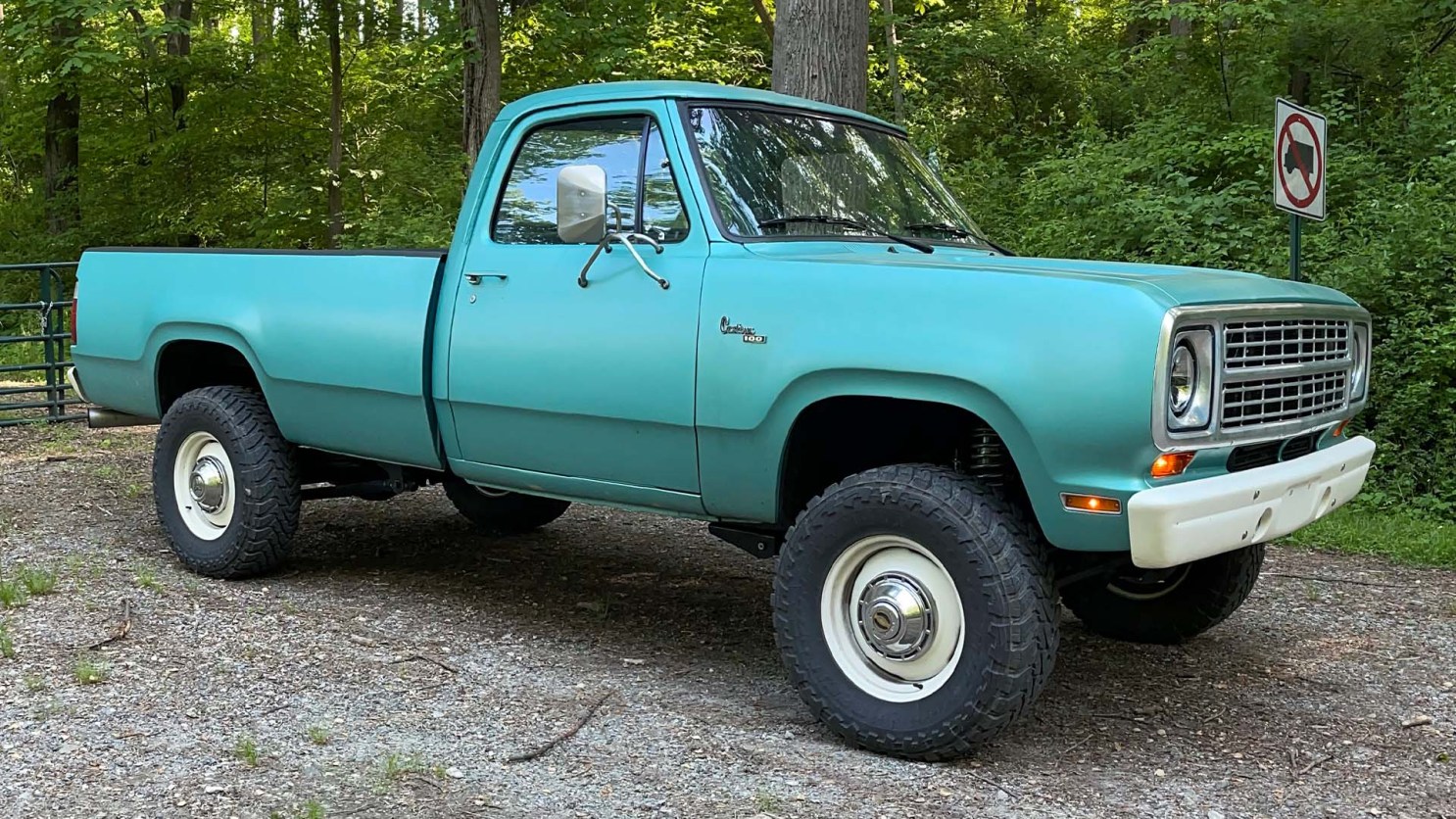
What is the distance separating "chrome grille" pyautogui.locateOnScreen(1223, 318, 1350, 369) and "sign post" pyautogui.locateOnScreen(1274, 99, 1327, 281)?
9.92 feet

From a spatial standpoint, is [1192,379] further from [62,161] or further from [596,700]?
[62,161]

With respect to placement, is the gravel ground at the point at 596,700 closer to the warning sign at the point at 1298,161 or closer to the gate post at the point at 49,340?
the warning sign at the point at 1298,161

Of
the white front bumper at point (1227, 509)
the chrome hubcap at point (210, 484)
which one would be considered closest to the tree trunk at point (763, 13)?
the chrome hubcap at point (210, 484)

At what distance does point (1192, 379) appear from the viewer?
12.0 feet

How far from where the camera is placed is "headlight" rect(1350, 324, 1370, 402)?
14.9 ft

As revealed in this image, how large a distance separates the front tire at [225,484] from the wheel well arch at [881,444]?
2.68 m

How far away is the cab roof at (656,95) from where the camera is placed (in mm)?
4809

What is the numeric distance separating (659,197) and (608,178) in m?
0.30

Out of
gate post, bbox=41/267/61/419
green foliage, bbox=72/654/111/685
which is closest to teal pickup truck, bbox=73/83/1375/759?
green foliage, bbox=72/654/111/685

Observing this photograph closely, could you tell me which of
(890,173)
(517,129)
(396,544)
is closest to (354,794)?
(517,129)

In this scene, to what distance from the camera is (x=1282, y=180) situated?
7156 millimetres

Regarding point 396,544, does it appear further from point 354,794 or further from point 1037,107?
point 1037,107

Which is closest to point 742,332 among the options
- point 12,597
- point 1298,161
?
point 12,597

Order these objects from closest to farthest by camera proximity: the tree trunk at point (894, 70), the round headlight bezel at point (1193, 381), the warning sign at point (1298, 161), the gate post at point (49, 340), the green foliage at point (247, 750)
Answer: the round headlight bezel at point (1193, 381)
the green foliage at point (247, 750)
the warning sign at point (1298, 161)
the gate post at point (49, 340)
the tree trunk at point (894, 70)
